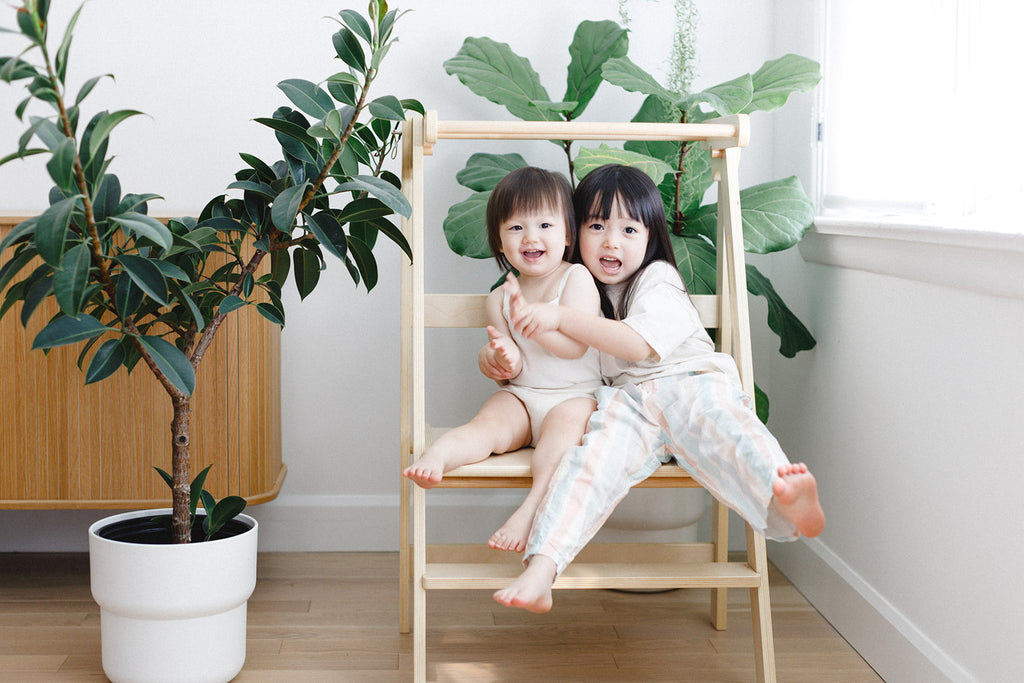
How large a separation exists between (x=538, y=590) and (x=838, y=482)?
0.79 metres

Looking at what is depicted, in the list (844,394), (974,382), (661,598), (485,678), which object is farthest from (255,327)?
(974,382)

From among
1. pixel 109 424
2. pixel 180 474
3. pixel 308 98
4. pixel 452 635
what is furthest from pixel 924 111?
pixel 109 424

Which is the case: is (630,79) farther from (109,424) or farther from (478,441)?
(109,424)

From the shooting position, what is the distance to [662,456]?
4.46 feet

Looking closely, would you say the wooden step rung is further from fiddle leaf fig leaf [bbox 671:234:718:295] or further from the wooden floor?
fiddle leaf fig leaf [bbox 671:234:718:295]

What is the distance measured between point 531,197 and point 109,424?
2.96 ft

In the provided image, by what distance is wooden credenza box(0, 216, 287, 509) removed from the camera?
1.66 metres

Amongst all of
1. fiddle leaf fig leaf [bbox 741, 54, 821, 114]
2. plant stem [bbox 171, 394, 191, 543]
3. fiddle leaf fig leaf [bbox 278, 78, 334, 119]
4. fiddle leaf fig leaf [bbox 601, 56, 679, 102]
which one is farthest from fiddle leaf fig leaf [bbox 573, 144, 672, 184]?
plant stem [bbox 171, 394, 191, 543]

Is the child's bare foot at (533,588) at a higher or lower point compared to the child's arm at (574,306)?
lower

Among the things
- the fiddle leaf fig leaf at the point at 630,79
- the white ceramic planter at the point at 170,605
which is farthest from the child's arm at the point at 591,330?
the white ceramic planter at the point at 170,605

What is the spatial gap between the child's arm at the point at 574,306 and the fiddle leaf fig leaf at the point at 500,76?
415mm

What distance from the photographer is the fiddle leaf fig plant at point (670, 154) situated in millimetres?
1619

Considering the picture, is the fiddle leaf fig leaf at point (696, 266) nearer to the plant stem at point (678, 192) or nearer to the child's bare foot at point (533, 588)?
the plant stem at point (678, 192)

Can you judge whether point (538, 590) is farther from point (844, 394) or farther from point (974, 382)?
point (844, 394)
